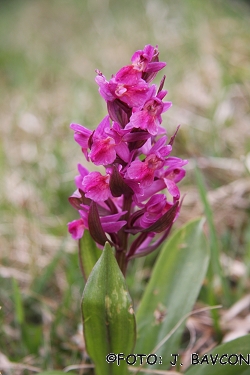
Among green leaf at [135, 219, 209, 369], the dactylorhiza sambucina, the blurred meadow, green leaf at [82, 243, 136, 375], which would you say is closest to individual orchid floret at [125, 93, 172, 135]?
the dactylorhiza sambucina

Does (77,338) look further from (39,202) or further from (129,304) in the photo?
(39,202)

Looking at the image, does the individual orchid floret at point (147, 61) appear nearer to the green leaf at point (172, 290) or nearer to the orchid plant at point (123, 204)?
the orchid plant at point (123, 204)

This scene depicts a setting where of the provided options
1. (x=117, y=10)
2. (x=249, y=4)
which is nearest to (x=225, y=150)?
(x=249, y=4)

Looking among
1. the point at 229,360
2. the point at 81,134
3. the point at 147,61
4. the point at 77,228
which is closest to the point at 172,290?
the point at 229,360

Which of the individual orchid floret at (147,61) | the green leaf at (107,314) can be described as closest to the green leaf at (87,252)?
the green leaf at (107,314)

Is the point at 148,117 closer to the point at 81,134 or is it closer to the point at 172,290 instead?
the point at 81,134
